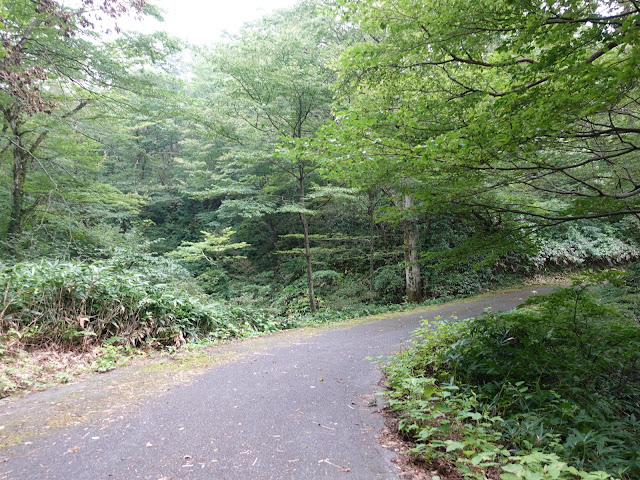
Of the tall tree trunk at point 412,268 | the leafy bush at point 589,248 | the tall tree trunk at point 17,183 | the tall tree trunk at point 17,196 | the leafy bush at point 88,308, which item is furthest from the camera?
the leafy bush at point 589,248

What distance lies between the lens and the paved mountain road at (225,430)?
2.23 metres

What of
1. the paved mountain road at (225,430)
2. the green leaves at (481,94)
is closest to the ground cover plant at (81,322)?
the paved mountain road at (225,430)

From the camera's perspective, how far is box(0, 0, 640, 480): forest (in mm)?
2773

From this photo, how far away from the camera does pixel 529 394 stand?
308cm

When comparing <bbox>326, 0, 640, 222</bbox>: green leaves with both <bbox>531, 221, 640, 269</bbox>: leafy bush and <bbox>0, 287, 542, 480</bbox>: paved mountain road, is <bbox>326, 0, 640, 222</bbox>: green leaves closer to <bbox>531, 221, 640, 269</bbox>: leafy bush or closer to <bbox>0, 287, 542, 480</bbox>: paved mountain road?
<bbox>0, 287, 542, 480</bbox>: paved mountain road

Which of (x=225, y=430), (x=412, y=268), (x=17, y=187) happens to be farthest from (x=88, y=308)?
(x=412, y=268)

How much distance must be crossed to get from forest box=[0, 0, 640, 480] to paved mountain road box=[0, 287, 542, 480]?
0.51 metres

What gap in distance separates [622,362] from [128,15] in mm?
9492

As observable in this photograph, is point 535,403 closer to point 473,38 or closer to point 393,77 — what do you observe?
point 473,38

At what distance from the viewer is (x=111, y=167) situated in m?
19.5

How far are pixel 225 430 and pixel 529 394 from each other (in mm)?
2849

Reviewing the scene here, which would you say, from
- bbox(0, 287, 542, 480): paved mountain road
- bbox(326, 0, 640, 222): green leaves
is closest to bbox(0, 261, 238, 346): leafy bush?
bbox(0, 287, 542, 480): paved mountain road

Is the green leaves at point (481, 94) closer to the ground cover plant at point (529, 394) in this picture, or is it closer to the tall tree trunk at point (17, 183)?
the ground cover plant at point (529, 394)

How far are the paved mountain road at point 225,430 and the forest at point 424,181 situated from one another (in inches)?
20.0
